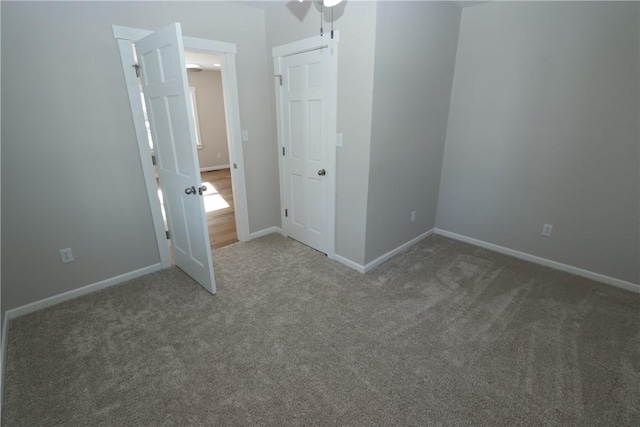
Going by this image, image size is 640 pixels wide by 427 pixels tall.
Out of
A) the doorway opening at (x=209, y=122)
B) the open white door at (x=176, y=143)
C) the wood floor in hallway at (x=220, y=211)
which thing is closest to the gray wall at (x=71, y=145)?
the open white door at (x=176, y=143)

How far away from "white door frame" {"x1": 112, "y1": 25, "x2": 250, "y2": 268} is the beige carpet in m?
0.67

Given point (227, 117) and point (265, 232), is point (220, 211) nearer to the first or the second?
point (265, 232)

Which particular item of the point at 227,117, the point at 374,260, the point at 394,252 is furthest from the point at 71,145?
the point at 394,252

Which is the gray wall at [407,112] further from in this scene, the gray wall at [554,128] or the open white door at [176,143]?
the open white door at [176,143]

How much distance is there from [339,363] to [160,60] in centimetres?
238

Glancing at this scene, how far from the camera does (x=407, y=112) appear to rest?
8.87 feet

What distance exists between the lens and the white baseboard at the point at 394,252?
9.32 ft

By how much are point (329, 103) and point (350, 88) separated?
0.82ft

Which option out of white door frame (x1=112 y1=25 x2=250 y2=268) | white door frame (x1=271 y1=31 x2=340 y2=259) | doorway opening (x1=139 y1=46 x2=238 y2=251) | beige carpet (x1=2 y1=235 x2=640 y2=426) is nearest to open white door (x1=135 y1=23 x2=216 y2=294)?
white door frame (x1=112 y1=25 x2=250 y2=268)

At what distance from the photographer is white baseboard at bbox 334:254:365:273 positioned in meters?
2.80

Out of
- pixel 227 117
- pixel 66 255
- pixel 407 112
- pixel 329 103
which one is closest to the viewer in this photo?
pixel 66 255

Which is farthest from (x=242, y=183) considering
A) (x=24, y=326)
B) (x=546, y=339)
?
(x=546, y=339)

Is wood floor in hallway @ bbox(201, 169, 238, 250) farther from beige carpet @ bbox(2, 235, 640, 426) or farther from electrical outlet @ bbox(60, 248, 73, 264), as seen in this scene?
electrical outlet @ bbox(60, 248, 73, 264)

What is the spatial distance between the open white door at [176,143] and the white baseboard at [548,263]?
2.78 m
